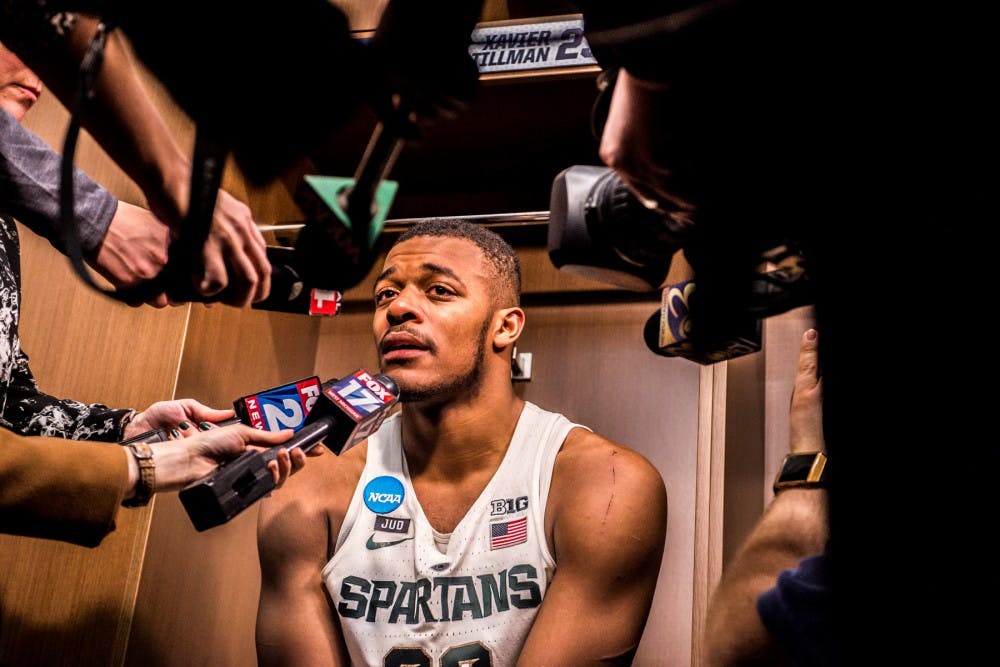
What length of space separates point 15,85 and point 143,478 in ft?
2.52

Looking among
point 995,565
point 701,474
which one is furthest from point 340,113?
point 701,474

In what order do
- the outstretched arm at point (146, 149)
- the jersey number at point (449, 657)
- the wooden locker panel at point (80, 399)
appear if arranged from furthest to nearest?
the wooden locker panel at point (80, 399), the jersey number at point (449, 657), the outstretched arm at point (146, 149)

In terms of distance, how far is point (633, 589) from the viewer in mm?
1580

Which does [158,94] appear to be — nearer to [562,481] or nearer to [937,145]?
[562,481]

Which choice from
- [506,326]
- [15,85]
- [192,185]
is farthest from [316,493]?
[192,185]

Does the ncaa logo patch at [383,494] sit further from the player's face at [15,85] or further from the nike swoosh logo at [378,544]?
the player's face at [15,85]

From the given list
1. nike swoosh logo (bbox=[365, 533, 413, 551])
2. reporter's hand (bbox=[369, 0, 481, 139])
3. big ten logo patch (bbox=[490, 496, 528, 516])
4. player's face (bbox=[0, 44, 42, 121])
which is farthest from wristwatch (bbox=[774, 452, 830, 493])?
player's face (bbox=[0, 44, 42, 121])

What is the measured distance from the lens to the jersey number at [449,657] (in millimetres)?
1573

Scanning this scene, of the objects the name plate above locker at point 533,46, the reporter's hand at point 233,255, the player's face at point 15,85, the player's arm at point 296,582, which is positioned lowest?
the player's arm at point 296,582

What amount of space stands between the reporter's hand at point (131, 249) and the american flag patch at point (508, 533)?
2.98 ft

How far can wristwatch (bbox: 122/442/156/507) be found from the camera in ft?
3.93

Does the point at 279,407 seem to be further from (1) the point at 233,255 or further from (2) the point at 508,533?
(1) the point at 233,255

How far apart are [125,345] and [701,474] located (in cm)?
121

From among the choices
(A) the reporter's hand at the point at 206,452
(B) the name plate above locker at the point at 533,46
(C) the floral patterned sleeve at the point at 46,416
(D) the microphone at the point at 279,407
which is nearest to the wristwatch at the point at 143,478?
(A) the reporter's hand at the point at 206,452
